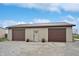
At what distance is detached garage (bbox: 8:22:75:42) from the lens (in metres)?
14.4

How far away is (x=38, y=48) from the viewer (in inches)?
546

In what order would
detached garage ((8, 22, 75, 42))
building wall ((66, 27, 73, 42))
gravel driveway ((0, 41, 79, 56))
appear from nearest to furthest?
gravel driveway ((0, 41, 79, 56))
building wall ((66, 27, 73, 42))
detached garage ((8, 22, 75, 42))

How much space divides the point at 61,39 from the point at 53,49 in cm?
130

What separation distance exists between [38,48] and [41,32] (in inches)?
64.1

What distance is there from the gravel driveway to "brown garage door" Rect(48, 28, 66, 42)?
0.36 metres

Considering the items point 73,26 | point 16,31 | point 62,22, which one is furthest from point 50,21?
point 16,31

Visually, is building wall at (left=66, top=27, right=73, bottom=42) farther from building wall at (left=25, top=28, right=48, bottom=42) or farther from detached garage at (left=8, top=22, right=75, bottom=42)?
building wall at (left=25, top=28, right=48, bottom=42)

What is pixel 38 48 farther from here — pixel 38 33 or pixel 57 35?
pixel 57 35

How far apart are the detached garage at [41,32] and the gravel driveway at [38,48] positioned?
0.40 metres

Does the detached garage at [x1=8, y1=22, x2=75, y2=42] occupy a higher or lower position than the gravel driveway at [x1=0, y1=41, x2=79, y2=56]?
higher

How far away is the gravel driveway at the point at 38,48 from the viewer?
1286 centimetres

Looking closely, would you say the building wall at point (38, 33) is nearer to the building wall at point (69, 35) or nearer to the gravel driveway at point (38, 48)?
the gravel driveway at point (38, 48)

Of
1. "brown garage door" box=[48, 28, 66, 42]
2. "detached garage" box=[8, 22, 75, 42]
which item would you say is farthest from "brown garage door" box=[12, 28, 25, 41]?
"brown garage door" box=[48, 28, 66, 42]

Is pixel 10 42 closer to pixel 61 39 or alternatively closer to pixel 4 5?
pixel 4 5
